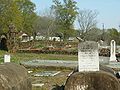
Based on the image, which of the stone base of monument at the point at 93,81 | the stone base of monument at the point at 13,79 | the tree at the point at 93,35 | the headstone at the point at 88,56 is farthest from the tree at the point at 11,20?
the stone base of monument at the point at 93,81

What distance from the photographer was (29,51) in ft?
144

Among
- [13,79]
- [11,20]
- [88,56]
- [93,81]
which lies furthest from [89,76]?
[11,20]

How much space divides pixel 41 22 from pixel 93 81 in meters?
89.4

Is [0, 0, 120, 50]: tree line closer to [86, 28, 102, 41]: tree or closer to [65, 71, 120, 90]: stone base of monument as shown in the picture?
[86, 28, 102, 41]: tree

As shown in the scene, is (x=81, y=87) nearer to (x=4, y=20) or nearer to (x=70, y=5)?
(x=4, y=20)

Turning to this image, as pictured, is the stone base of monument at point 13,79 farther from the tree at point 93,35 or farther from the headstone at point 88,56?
the tree at point 93,35

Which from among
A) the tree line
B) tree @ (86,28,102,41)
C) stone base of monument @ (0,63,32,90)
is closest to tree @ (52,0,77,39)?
the tree line

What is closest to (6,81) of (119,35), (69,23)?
(69,23)

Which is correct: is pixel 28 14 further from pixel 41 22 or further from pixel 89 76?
pixel 89 76

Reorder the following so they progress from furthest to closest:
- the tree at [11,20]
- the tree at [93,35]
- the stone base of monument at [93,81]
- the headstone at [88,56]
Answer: the tree at [93,35], the tree at [11,20], the headstone at [88,56], the stone base of monument at [93,81]

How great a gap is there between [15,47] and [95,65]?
→ 3481 cm

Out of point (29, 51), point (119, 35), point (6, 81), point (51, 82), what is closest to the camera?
point (6, 81)

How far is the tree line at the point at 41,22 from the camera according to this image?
51100mm

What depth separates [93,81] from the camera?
34.2 ft
